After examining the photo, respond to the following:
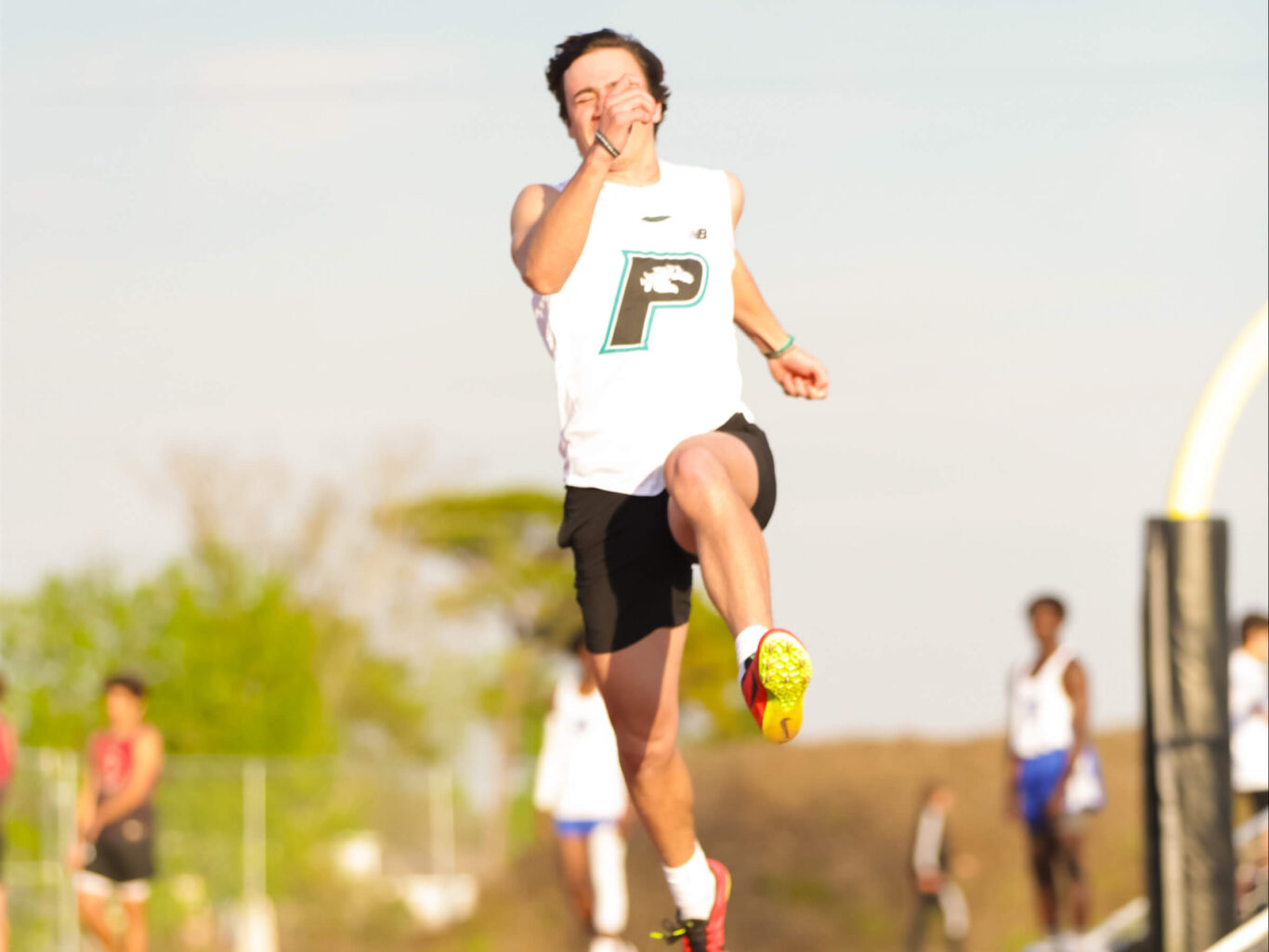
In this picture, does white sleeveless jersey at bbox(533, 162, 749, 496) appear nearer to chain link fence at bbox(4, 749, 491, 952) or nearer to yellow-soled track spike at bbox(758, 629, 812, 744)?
→ yellow-soled track spike at bbox(758, 629, 812, 744)

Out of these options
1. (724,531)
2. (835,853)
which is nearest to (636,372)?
(724,531)

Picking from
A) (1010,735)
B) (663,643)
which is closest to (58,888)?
(1010,735)

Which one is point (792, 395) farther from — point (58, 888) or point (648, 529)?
point (58, 888)

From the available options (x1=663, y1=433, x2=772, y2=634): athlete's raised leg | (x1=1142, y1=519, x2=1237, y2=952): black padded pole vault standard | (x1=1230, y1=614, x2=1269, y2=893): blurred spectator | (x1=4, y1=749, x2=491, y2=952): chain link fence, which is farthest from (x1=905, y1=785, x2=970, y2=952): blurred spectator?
(x1=663, y1=433, x2=772, y2=634): athlete's raised leg

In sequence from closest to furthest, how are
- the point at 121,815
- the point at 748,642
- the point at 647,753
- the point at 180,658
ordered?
1. the point at 748,642
2. the point at 647,753
3. the point at 121,815
4. the point at 180,658

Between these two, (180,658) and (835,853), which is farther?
(180,658)

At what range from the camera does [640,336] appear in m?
5.03

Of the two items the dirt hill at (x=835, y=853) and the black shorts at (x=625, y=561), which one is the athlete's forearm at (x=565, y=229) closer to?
the black shorts at (x=625, y=561)

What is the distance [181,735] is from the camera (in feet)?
102

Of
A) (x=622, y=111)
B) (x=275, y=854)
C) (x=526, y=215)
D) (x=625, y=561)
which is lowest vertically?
(x=275, y=854)

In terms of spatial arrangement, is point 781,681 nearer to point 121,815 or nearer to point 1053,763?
point 1053,763

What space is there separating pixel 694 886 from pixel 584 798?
244 inches

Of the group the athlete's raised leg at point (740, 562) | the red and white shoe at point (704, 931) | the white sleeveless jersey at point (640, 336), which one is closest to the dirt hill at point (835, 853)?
the red and white shoe at point (704, 931)

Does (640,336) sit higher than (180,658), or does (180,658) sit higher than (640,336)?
(640,336)
